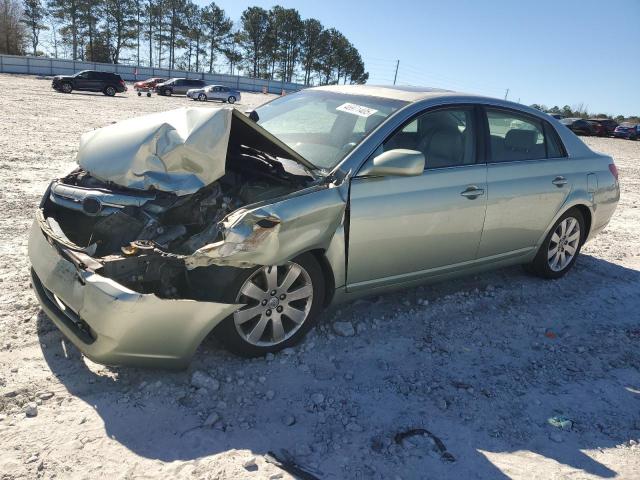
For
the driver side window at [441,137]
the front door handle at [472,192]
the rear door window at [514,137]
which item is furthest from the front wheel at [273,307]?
the rear door window at [514,137]

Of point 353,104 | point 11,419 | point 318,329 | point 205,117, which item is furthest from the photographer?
point 353,104

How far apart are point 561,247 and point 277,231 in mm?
3340

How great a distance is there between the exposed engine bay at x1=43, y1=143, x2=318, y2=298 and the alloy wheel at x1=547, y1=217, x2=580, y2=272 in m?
2.77

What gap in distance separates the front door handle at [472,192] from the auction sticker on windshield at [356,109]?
911 mm

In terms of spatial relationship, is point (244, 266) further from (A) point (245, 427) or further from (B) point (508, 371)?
(B) point (508, 371)

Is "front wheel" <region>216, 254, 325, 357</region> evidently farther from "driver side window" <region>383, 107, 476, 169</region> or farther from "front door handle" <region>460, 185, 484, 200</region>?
"front door handle" <region>460, 185, 484, 200</region>

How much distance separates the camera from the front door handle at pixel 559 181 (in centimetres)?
464

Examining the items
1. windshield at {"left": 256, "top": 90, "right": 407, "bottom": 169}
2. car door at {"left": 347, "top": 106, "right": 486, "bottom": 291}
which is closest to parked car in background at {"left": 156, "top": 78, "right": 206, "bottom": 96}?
windshield at {"left": 256, "top": 90, "right": 407, "bottom": 169}

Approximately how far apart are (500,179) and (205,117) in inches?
92.1

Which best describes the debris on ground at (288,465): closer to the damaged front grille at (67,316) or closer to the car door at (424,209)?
the damaged front grille at (67,316)

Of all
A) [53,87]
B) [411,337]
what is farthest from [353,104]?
[53,87]

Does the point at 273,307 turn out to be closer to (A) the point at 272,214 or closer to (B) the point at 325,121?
(A) the point at 272,214

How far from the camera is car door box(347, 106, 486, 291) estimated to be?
11.5 ft

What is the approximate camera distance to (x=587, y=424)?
3.03m
